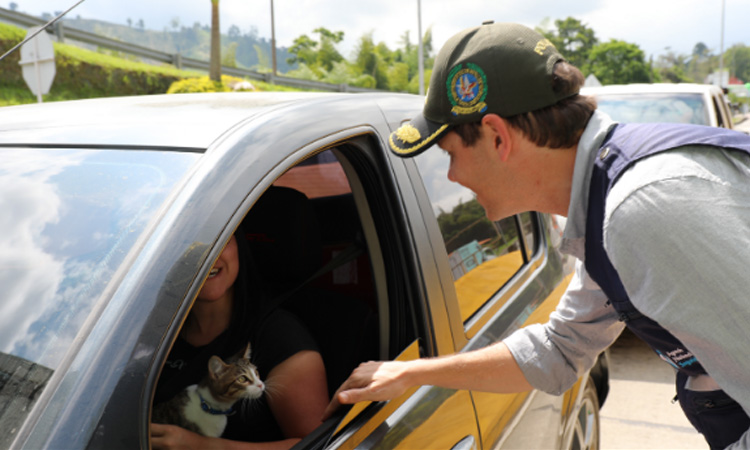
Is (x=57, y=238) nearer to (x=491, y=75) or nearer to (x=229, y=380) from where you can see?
(x=229, y=380)

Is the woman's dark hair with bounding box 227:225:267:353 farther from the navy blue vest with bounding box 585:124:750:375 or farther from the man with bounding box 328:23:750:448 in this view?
the navy blue vest with bounding box 585:124:750:375

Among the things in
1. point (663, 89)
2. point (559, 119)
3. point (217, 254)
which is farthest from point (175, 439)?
point (663, 89)

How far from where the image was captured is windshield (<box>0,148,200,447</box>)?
106 cm

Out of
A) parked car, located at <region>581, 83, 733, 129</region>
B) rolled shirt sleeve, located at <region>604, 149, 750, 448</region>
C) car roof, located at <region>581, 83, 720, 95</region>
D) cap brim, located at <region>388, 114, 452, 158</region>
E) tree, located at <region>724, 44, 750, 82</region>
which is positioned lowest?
rolled shirt sleeve, located at <region>604, 149, 750, 448</region>

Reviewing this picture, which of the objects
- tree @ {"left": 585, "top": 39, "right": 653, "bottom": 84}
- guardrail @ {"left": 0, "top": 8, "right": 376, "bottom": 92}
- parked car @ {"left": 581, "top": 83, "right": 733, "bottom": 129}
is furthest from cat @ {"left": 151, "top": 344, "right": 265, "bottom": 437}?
tree @ {"left": 585, "top": 39, "right": 653, "bottom": 84}

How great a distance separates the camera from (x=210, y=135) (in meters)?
1.37

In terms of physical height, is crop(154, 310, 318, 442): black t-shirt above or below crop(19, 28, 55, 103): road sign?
below

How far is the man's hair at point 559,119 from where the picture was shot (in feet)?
4.66

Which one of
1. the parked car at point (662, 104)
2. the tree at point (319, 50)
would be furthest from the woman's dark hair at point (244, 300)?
the tree at point (319, 50)

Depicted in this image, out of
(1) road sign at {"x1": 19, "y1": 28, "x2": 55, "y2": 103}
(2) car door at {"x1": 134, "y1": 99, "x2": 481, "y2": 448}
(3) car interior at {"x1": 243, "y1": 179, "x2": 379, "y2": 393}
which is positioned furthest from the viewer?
(1) road sign at {"x1": 19, "y1": 28, "x2": 55, "y2": 103}

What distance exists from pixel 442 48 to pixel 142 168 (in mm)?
683

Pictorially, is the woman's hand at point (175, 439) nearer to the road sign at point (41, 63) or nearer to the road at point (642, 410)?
the road at point (642, 410)

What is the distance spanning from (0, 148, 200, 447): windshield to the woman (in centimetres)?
55

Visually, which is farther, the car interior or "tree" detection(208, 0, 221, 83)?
"tree" detection(208, 0, 221, 83)
